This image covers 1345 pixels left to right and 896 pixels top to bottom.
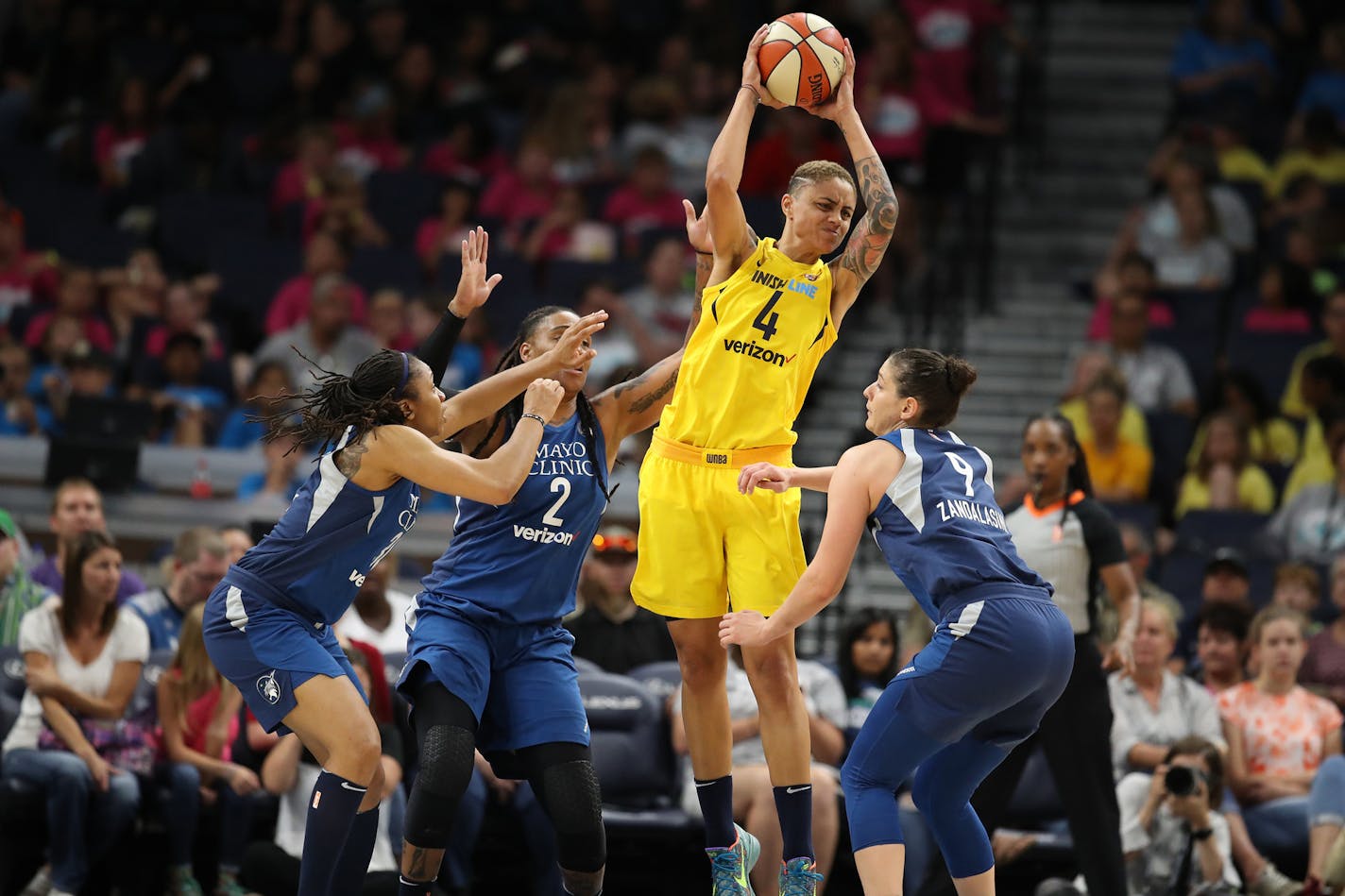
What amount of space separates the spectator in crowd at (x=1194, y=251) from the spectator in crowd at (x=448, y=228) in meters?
5.00

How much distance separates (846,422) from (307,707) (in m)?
6.89

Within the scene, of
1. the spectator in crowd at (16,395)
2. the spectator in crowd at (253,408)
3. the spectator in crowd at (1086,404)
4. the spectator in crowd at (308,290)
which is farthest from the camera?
the spectator in crowd at (308,290)

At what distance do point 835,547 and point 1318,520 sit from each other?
5.75 m

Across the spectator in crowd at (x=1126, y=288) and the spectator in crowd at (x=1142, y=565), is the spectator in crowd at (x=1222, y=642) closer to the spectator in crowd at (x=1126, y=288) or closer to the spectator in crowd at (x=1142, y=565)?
the spectator in crowd at (x=1142, y=565)

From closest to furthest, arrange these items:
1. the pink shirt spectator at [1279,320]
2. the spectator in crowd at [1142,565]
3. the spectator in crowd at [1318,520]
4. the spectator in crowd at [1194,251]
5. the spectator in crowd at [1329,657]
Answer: the spectator in crowd at [1142,565] → the spectator in crowd at [1329,657] → the spectator in crowd at [1318,520] → the pink shirt spectator at [1279,320] → the spectator in crowd at [1194,251]

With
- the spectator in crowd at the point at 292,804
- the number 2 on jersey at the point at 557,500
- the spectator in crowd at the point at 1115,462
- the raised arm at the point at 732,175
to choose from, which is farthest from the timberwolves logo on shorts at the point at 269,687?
the spectator in crowd at the point at 1115,462

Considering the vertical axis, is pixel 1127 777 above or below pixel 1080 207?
below

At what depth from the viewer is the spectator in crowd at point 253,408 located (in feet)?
38.1

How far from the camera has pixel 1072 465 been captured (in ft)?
25.0

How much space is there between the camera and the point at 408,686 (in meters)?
6.00

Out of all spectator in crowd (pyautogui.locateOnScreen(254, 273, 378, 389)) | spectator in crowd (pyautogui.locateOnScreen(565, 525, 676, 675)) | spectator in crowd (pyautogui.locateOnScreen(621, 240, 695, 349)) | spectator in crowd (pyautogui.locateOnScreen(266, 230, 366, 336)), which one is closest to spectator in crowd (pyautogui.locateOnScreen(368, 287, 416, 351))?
spectator in crowd (pyautogui.locateOnScreen(254, 273, 378, 389))

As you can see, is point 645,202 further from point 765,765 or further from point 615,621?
point 765,765

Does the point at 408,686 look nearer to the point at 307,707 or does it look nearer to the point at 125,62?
the point at 307,707

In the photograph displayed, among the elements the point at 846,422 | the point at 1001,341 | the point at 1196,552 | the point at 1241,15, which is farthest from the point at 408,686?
the point at 1241,15
